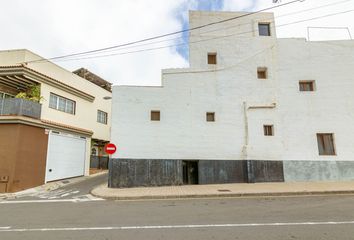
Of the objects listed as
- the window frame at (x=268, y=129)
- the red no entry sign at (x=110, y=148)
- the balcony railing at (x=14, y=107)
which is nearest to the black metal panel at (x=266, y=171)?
the window frame at (x=268, y=129)

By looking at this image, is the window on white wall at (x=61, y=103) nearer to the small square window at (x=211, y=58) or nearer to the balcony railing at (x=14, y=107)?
the balcony railing at (x=14, y=107)

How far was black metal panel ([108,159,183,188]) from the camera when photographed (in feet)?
43.5

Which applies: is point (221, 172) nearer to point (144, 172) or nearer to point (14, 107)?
point (144, 172)

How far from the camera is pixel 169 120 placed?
14000mm

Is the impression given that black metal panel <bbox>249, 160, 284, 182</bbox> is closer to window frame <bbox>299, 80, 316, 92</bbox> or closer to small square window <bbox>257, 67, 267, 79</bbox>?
window frame <bbox>299, 80, 316, 92</bbox>

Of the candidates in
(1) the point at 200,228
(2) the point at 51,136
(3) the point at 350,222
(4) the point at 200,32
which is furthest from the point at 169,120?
(3) the point at 350,222

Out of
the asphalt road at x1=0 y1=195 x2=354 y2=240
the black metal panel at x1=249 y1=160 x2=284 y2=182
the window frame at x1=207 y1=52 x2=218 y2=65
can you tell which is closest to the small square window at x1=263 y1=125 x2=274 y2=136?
the black metal panel at x1=249 y1=160 x2=284 y2=182

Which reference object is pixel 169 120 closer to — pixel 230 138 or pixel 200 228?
pixel 230 138

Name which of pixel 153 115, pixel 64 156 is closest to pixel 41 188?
pixel 64 156

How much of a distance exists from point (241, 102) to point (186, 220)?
977 centimetres

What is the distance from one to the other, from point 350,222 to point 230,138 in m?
8.44

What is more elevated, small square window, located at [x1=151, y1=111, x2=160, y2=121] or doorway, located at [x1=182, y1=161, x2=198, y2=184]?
small square window, located at [x1=151, y1=111, x2=160, y2=121]

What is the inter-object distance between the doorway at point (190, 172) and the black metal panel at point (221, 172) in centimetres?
43

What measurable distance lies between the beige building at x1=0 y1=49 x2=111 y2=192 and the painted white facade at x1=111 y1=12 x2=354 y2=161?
4774mm
